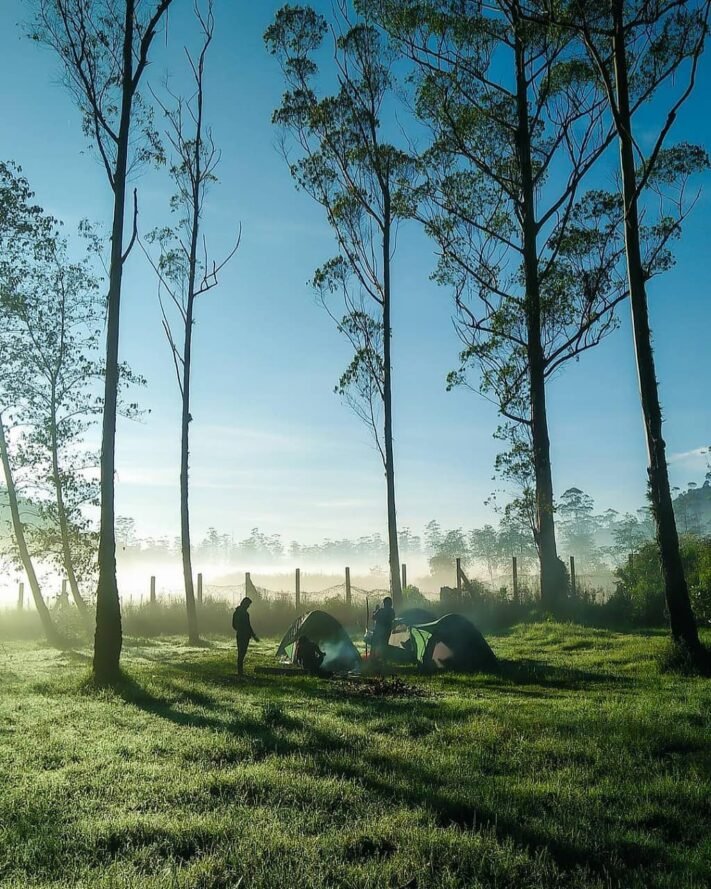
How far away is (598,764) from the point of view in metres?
6.37

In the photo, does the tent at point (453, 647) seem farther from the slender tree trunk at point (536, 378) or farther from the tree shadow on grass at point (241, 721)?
the slender tree trunk at point (536, 378)

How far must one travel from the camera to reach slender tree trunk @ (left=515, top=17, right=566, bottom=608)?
24234mm

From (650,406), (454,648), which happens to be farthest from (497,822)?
(650,406)

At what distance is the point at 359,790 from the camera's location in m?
5.73

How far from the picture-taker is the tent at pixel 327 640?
16.7 meters

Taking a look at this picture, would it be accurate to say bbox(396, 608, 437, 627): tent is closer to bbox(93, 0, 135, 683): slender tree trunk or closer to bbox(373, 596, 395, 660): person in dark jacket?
bbox(373, 596, 395, 660): person in dark jacket

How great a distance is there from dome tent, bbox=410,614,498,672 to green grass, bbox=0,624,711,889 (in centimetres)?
353

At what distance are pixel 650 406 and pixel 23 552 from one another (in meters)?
21.9

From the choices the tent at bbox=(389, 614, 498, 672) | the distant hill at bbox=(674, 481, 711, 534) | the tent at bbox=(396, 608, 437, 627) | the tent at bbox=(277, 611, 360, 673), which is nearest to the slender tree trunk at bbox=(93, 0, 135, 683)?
the tent at bbox=(277, 611, 360, 673)

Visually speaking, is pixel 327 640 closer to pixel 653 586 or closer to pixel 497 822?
pixel 653 586

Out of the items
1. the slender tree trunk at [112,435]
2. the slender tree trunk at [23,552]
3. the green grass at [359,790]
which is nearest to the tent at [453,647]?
the green grass at [359,790]

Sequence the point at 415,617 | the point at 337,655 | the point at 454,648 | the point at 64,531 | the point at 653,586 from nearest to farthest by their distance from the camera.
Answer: the point at 454,648 < the point at 337,655 < the point at 415,617 < the point at 653,586 < the point at 64,531

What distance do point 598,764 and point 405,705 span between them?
161 inches

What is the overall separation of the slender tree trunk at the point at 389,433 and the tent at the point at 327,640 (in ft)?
22.2
